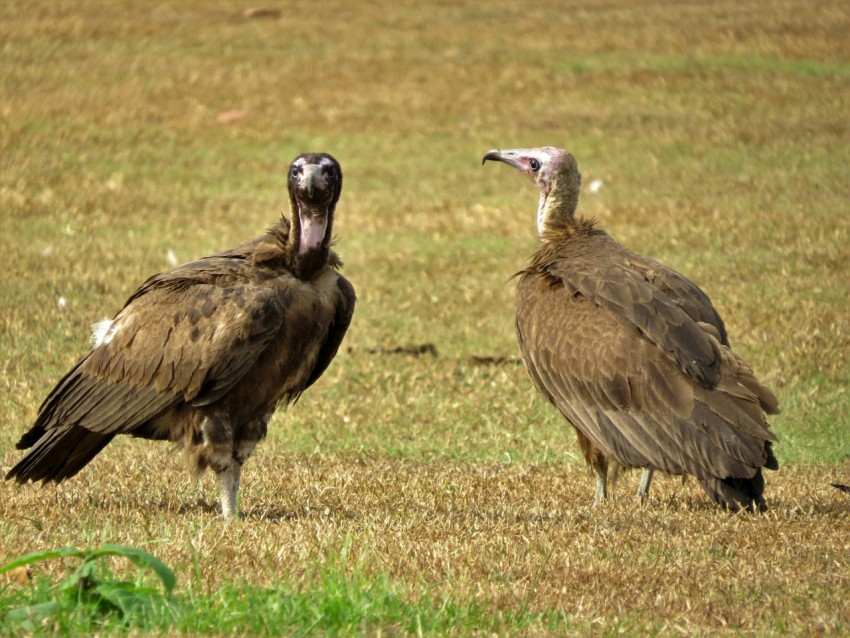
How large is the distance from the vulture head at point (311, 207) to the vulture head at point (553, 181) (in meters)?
2.22

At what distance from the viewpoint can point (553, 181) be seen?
30.2 feet

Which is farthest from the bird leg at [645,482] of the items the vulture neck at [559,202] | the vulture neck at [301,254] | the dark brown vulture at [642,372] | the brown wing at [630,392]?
the vulture neck at [301,254]

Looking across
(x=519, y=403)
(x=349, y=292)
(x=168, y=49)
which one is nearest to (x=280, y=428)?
(x=519, y=403)

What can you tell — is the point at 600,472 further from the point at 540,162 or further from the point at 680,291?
the point at 540,162

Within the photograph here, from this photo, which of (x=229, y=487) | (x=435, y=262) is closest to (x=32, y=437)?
(x=229, y=487)

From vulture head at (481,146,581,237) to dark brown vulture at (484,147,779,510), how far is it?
0.64 metres

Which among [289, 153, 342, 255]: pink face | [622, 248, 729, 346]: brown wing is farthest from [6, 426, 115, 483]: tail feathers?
[622, 248, 729, 346]: brown wing

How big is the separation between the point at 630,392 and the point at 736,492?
2.63 feet

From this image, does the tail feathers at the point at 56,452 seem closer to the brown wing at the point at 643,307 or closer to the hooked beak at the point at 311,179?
the hooked beak at the point at 311,179

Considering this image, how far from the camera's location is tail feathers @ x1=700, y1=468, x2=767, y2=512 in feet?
23.4

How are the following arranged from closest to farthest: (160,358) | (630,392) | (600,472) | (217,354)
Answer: (217,354)
(160,358)
(630,392)
(600,472)

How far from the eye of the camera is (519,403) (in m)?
10.9

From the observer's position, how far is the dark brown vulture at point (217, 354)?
23.0 feet

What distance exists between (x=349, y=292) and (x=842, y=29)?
81.8 ft
